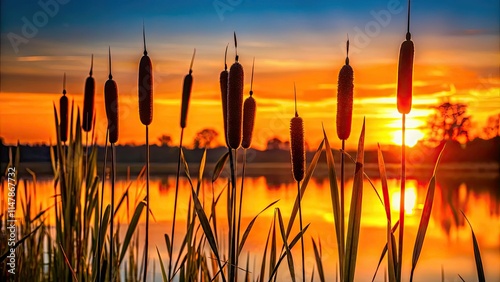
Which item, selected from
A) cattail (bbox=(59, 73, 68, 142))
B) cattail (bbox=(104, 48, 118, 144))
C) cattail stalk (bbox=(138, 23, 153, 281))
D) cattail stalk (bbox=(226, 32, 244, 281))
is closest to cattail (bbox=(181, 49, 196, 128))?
cattail stalk (bbox=(138, 23, 153, 281))

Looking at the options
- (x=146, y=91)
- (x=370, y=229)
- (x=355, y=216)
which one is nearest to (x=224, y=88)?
(x=146, y=91)

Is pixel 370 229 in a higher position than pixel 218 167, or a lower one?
lower

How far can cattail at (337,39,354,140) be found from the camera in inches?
83.1

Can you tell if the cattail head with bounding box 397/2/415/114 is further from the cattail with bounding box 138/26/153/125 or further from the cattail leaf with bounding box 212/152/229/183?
the cattail with bounding box 138/26/153/125

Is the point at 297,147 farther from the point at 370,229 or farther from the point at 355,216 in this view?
the point at 370,229

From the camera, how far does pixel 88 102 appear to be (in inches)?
131

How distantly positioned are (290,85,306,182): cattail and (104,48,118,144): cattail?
0.81 m

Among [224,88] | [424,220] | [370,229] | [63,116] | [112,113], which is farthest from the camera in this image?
[370,229]

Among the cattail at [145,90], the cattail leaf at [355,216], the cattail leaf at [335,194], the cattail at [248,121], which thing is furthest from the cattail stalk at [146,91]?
the cattail leaf at [355,216]

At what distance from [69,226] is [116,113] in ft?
3.49

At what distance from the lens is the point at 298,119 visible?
222 centimetres

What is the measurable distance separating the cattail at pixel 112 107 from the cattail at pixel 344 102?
1.00m

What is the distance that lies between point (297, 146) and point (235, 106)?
27 centimetres

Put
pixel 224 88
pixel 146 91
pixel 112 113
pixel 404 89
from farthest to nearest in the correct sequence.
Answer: pixel 112 113 < pixel 146 91 < pixel 224 88 < pixel 404 89
